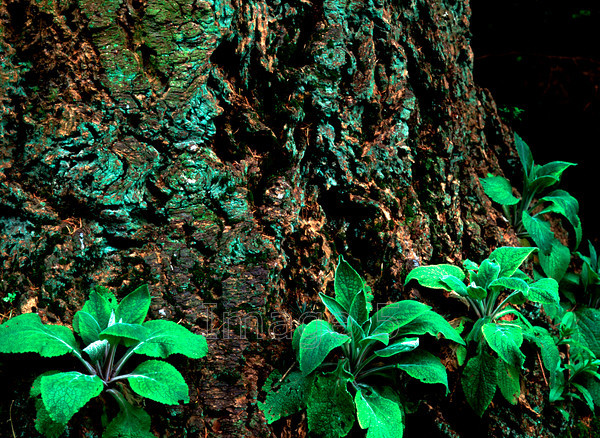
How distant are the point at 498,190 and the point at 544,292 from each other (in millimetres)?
1086

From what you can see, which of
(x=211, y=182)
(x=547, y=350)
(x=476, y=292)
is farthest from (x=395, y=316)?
(x=211, y=182)

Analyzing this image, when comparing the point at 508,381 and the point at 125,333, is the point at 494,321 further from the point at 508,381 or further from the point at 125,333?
the point at 125,333

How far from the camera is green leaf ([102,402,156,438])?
1.88 metres

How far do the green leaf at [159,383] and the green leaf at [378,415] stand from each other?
82 cm

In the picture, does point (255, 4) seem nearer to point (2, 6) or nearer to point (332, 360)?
point (2, 6)

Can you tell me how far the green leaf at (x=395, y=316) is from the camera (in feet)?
7.42

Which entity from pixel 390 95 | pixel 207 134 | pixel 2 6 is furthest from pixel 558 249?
pixel 2 6

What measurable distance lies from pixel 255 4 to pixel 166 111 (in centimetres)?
87

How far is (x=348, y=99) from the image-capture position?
2.83 metres

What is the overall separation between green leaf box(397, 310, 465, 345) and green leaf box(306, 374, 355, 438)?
45 centimetres

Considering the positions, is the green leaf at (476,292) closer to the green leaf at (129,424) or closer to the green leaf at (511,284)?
the green leaf at (511,284)

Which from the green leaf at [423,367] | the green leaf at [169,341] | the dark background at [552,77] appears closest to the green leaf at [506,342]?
the green leaf at [423,367]

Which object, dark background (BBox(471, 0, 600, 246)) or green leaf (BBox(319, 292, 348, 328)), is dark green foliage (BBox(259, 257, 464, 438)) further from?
dark background (BBox(471, 0, 600, 246))

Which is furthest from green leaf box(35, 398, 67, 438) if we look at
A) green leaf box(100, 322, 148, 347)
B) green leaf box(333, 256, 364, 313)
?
green leaf box(333, 256, 364, 313)
